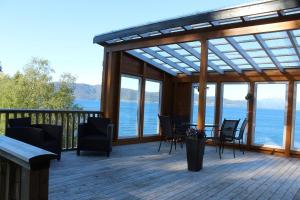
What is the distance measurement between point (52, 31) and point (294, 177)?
28167 millimetres

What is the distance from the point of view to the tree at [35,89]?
2170cm

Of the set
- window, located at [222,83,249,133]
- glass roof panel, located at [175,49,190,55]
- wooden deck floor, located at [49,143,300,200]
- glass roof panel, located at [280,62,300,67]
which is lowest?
wooden deck floor, located at [49,143,300,200]

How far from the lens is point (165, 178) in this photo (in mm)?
4781

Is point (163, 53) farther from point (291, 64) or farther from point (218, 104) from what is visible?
point (291, 64)

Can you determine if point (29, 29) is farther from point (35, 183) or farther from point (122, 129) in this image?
point (35, 183)

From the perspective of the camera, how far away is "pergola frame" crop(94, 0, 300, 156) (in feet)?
17.1

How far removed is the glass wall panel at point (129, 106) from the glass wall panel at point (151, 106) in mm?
429

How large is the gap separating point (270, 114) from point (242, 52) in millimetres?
2348

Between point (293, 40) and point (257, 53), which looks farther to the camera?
point (257, 53)

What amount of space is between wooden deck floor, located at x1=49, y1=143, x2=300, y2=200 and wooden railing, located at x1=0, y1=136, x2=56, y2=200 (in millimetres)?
1926

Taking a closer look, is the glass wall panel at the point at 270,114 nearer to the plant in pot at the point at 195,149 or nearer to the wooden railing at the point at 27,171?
the plant in pot at the point at 195,149

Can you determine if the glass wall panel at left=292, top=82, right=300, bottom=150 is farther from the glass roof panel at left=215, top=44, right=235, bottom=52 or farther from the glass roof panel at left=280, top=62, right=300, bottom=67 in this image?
the glass roof panel at left=215, top=44, right=235, bottom=52

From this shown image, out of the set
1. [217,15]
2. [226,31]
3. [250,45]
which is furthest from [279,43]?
[217,15]

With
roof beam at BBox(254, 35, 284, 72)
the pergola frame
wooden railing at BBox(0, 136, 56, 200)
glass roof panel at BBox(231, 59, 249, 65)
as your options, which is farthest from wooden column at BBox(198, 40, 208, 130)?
wooden railing at BBox(0, 136, 56, 200)
